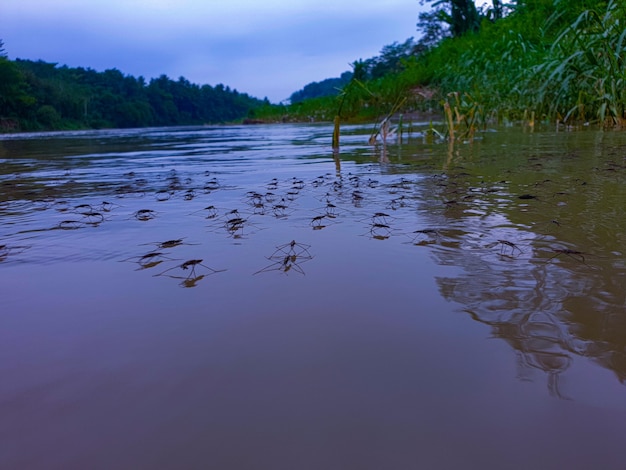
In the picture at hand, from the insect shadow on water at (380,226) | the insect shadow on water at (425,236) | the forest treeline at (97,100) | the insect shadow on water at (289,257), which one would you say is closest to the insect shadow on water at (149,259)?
the insect shadow on water at (289,257)

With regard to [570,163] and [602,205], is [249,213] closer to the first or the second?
[602,205]

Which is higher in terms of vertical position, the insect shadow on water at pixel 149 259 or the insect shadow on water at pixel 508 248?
the insect shadow on water at pixel 508 248

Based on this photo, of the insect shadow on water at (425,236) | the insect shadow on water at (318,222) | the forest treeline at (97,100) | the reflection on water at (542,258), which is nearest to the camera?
the reflection on water at (542,258)

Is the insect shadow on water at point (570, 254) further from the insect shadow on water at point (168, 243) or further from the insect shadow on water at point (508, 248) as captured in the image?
the insect shadow on water at point (168, 243)

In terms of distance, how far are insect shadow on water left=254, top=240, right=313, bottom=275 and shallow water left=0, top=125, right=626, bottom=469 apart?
0.04ft

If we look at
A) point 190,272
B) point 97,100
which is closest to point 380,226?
point 190,272

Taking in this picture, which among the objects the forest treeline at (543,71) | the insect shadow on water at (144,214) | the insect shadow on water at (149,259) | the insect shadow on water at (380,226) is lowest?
the insect shadow on water at (144,214)

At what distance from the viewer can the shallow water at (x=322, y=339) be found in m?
0.67

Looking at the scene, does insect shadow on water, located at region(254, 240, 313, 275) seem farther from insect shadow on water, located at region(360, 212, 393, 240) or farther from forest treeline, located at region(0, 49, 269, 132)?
forest treeline, located at region(0, 49, 269, 132)

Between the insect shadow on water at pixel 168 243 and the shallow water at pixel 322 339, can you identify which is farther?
the insect shadow on water at pixel 168 243

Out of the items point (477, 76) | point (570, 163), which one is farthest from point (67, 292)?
point (477, 76)

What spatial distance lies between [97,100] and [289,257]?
82.1m

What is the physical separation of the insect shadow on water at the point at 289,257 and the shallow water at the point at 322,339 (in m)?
0.01

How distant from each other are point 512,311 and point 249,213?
146 centimetres
